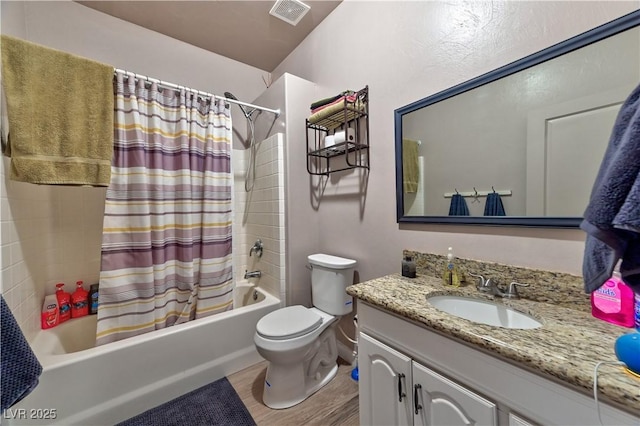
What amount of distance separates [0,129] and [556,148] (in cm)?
235

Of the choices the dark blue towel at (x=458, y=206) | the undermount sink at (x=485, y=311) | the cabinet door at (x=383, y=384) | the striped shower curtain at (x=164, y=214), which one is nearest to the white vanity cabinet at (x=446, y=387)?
the cabinet door at (x=383, y=384)

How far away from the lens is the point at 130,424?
1237 millimetres

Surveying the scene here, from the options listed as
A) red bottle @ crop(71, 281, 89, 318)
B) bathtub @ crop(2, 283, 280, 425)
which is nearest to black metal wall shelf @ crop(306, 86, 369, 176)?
bathtub @ crop(2, 283, 280, 425)

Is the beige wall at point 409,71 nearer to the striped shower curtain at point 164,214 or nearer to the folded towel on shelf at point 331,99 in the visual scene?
the folded towel on shelf at point 331,99

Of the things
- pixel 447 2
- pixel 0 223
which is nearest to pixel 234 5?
pixel 447 2

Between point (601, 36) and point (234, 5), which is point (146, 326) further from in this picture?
point (601, 36)

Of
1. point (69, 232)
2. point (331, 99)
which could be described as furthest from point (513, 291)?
point (69, 232)

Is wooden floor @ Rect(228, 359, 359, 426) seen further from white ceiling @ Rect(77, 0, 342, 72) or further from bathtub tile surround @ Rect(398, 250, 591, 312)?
white ceiling @ Rect(77, 0, 342, 72)

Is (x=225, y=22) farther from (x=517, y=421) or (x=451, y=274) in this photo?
(x=517, y=421)

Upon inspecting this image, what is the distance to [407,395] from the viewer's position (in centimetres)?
87

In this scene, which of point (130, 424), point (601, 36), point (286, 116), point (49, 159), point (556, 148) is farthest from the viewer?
point (286, 116)

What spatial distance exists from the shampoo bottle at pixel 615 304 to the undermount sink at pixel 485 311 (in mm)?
178

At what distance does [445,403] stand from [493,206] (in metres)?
0.79

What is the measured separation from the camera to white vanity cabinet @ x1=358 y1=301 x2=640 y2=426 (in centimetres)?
55
